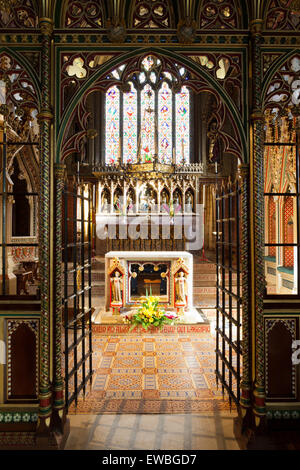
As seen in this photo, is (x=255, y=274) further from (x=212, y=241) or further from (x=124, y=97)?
(x=124, y=97)

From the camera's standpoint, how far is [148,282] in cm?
658

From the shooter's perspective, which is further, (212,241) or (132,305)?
(212,241)

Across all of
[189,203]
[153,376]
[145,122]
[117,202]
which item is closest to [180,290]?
[153,376]

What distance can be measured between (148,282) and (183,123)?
7887 millimetres

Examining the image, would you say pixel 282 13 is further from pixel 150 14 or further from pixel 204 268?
pixel 204 268

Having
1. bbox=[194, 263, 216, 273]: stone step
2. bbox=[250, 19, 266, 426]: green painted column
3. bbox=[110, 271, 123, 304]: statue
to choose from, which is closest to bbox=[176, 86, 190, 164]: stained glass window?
→ bbox=[194, 263, 216, 273]: stone step

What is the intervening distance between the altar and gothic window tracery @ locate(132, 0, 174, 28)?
13.8 feet

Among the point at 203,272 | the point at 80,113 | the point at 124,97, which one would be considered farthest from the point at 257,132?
the point at 124,97

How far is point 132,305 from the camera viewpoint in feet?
20.9

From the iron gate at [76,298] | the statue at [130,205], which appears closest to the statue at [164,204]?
the statue at [130,205]

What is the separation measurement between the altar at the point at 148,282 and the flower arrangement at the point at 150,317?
0.28m

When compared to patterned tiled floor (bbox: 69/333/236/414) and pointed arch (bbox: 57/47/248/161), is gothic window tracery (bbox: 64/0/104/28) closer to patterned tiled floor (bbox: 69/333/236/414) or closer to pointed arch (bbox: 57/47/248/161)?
pointed arch (bbox: 57/47/248/161)

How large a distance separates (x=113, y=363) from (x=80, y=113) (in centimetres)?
328
